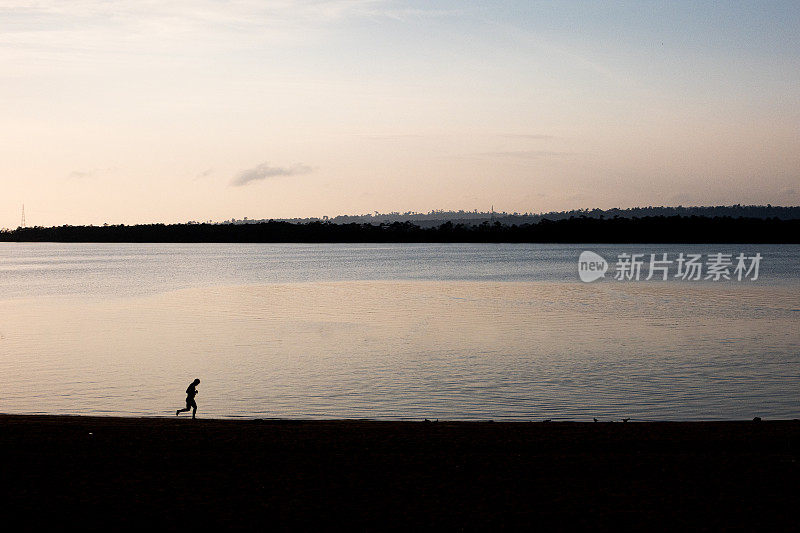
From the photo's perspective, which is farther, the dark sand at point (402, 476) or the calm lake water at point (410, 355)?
the calm lake water at point (410, 355)

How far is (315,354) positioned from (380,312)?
686 inches

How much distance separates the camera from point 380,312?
47.8m

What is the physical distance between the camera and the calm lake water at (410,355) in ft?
68.3

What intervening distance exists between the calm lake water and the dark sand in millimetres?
5304

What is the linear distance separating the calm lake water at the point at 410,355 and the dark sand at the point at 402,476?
5304mm

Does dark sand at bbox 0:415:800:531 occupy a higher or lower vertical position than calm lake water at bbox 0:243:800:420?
higher

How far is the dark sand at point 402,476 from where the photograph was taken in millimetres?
9102

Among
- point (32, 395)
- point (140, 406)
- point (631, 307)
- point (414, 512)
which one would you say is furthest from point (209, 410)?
point (631, 307)

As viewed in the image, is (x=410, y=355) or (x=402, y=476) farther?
(x=410, y=355)

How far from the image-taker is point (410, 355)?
29.8 meters

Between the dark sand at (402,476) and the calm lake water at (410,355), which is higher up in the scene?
the dark sand at (402,476)

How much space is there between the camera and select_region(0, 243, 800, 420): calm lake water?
68.3 ft

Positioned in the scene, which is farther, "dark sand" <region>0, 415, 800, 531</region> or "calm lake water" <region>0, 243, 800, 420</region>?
"calm lake water" <region>0, 243, 800, 420</region>

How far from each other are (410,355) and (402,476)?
1892cm
